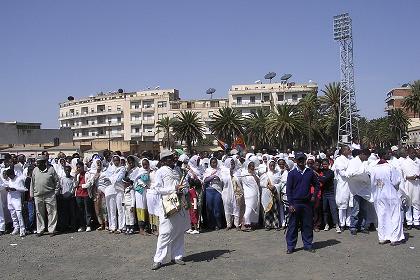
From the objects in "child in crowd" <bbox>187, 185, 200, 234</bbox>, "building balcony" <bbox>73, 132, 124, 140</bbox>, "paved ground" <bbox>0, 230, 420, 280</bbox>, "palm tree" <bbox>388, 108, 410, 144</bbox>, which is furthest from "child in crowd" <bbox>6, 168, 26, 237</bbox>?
"building balcony" <bbox>73, 132, 124, 140</bbox>

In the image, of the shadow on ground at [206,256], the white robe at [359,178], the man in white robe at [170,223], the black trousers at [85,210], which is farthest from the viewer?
the black trousers at [85,210]

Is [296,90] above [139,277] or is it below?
above

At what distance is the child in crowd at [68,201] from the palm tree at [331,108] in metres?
45.8

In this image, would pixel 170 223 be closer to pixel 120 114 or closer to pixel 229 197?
pixel 229 197

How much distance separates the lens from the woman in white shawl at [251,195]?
11.4m

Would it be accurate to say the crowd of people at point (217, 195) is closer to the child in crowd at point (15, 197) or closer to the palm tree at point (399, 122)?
the child in crowd at point (15, 197)

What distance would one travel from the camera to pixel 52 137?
2968 inches

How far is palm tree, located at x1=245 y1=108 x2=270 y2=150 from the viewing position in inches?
2287

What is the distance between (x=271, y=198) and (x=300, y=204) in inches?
104

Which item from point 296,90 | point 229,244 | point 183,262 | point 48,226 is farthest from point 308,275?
point 296,90

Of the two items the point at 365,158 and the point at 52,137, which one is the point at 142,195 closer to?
the point at 365,158

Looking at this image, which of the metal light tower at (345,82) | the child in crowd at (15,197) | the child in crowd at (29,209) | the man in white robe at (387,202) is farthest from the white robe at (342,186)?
the metal light tower at (345,82)

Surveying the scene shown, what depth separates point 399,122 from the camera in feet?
254

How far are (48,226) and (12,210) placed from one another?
44.2 inches
